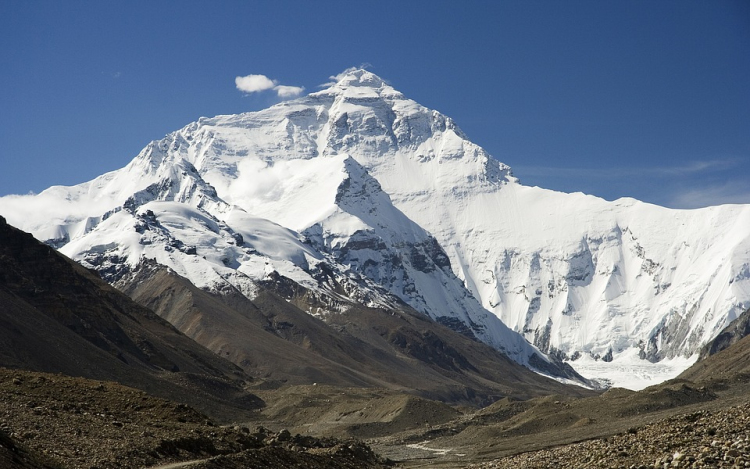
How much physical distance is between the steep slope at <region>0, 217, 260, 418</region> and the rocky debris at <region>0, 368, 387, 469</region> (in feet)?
217

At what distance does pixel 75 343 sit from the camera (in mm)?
156750

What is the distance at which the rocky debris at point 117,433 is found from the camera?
50.2 meters

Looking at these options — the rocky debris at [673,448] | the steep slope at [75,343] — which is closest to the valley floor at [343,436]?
the rocky debris at [673,448]

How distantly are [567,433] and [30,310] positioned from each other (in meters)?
88.7

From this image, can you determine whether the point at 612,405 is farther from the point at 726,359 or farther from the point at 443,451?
the point at 726,359

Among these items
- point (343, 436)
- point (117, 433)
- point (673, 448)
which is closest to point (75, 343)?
point (343, 436)

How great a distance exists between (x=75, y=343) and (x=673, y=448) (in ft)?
418

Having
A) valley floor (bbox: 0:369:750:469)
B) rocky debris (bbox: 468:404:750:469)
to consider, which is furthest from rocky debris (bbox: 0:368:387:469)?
rocky debris (bbox: 468:404:750:469)

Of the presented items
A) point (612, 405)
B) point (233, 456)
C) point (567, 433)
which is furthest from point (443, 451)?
point (233, 456)

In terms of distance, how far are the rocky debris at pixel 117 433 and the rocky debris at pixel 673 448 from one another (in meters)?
14.6

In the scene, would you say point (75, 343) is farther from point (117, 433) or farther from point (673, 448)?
point (673, 448)

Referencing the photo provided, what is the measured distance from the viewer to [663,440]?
4584 cm

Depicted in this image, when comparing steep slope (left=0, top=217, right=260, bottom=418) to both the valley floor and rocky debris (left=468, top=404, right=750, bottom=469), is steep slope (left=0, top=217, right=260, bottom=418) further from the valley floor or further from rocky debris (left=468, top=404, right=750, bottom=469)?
rocky debris (left=468, top=404, right=750, bottom=469)

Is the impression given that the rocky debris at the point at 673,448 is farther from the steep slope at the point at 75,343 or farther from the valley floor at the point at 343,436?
the steep slope at the point at 75,343
